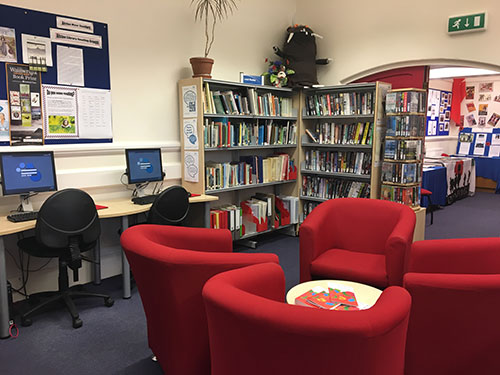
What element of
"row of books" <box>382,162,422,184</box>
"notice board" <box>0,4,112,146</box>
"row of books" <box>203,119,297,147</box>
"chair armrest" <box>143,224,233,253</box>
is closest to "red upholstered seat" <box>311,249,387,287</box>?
"chair armrest" <box>143,224,233,253</box>

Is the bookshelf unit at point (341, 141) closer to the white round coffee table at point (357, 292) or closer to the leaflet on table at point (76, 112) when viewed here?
the white round coffee table at point (357, 292)

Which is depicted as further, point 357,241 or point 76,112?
point 76,112

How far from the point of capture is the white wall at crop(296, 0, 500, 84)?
4324mm

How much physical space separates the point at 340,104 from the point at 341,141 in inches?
17.6

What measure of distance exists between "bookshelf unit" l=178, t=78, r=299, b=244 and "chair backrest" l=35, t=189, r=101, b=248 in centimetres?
137

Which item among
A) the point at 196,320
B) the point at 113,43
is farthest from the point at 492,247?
the point at 113,43

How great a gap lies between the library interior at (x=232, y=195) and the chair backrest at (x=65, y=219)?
0.04ft

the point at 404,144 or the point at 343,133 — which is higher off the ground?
the point at 343,133

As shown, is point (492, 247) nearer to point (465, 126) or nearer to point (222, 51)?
point (222, 51)

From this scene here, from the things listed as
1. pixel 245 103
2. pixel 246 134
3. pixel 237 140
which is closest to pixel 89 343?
pixel 237 140

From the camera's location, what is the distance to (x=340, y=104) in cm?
496

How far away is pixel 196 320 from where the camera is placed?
6.84 ft

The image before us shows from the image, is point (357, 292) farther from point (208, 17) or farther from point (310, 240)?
point (208, 17)

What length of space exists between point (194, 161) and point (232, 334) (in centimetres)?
300
